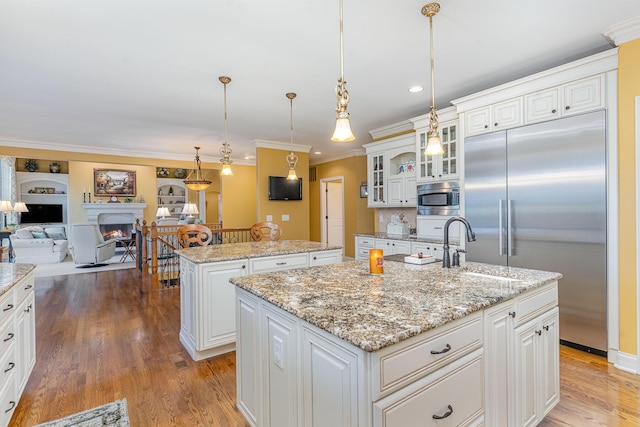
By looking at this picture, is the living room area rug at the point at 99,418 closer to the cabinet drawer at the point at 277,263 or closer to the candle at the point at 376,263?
the cabinet drawer at the point at 277,263

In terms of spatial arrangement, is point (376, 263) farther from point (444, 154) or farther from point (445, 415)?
point (444, 154)

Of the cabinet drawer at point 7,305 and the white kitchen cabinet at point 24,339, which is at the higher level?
the cabinet drawer at point 7,305

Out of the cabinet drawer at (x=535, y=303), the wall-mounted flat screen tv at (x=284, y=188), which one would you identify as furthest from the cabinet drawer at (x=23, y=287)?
the wall-mounted flat screen tv at (x=284, y=188)

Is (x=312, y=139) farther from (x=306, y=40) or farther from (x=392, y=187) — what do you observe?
(x=306, y=40)

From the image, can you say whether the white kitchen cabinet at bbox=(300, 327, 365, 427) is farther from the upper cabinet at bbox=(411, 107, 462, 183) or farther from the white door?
the white door

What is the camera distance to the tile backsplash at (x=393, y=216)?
16.7 feet

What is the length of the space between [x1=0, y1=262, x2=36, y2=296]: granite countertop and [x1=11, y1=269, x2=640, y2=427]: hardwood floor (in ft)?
2.92

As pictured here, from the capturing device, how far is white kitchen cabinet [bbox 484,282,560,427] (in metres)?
1.45

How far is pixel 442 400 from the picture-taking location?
120 cm

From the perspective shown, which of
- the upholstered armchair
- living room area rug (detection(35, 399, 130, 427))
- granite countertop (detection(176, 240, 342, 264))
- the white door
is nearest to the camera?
living room area rug (detection(35, 399, 130, 427))

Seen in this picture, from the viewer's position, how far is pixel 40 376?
2.47 m

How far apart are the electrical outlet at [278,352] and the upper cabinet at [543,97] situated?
311 cm

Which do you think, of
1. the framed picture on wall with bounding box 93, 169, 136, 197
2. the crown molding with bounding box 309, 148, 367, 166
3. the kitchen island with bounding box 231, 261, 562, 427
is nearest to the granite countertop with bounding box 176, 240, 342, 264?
the kitchen island with bounding box 231, 261, 562, 427

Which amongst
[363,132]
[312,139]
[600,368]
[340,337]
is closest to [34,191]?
[312,139]
